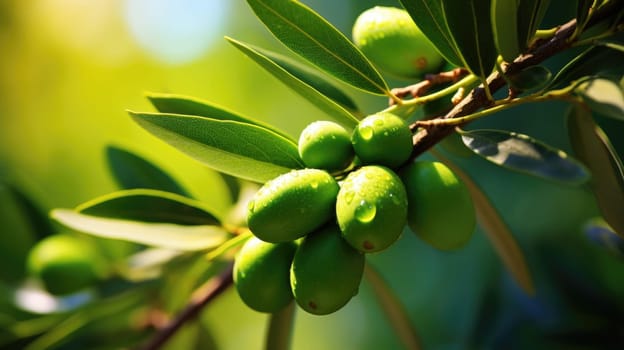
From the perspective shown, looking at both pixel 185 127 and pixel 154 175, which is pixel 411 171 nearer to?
pixel 185 127

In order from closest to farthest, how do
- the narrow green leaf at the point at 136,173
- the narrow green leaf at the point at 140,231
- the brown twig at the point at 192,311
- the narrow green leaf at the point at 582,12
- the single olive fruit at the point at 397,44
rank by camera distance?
1. the narrow green leaf at the point at 582,12
2. the single olive fruit at the point at 397,44
3. the narrow green leaf at the point at 140,231
4. the brown twig at the point at 192,311
5. the narrow green leaf at the point at 136,173

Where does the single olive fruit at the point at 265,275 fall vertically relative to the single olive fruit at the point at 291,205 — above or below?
below

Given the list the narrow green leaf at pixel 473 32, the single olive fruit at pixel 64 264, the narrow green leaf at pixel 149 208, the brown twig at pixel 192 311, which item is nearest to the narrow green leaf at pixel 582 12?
the narrow green leaf at pixel 473 32

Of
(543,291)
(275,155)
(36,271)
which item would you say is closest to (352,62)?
(275,155)

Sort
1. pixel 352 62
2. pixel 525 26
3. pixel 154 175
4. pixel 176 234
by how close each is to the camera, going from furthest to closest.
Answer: pixel 154 175 → pixel 176 234 → pixel 352 62 → pixel 525 26

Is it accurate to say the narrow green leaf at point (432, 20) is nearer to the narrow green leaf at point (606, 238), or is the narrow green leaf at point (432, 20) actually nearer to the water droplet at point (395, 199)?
the water droplet at point (395, 199)
